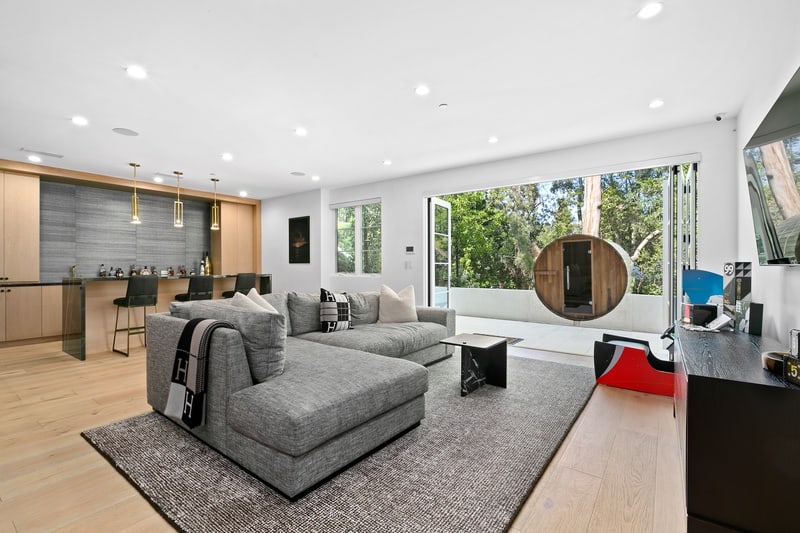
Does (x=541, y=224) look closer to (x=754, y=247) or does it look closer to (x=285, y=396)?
(x=754, y=247)

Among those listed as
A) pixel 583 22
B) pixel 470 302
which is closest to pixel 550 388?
pixel 583 22

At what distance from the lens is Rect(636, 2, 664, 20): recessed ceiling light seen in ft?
6.32

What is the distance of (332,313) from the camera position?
140 inches

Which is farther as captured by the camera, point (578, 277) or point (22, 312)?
point (578, 277)

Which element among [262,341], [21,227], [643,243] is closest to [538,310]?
[643,243]

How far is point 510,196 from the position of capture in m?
Result: 8.56

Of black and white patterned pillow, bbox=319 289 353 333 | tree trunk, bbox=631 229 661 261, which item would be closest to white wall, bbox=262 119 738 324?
black and white patterned pillow, bbox=319 289 353 333

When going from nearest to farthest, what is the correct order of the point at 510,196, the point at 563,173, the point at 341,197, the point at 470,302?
the point at 563,173, the point at 341,197, the point at 470,302, the point at 510,196

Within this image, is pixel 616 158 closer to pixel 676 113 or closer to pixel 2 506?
pixel 676 113

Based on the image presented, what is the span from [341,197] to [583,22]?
5008 millimetres

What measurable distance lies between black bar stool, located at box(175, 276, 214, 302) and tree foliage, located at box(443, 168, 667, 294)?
517cm

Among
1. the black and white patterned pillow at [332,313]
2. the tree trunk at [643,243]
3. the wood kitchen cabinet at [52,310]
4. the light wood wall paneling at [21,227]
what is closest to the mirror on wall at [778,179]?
the black and white patterned pillow at [332,313]

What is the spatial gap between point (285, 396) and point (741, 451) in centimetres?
181

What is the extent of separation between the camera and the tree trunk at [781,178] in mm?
1776
